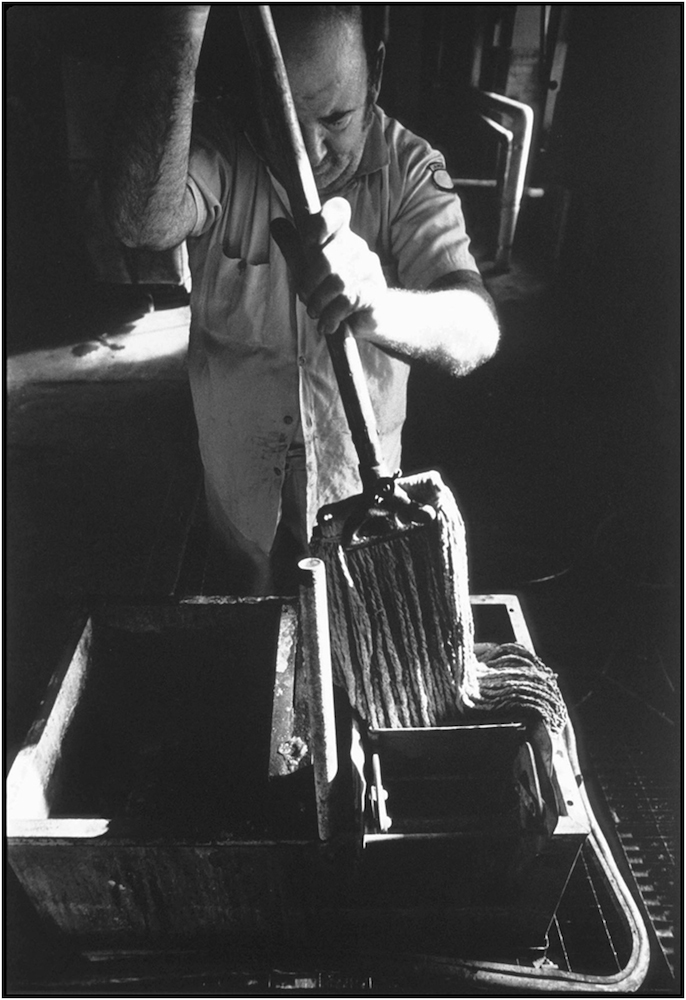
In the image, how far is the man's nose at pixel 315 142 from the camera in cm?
164

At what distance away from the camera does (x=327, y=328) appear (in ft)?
4.53

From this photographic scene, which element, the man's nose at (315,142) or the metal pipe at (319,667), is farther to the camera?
the man's nose at (315,142)

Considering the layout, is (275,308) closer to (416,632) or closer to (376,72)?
(376,72)

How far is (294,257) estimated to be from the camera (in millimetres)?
1406

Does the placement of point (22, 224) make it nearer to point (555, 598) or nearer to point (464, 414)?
point (464, 414)

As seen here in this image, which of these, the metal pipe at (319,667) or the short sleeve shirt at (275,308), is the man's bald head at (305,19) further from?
the metal pipe at (319,667)

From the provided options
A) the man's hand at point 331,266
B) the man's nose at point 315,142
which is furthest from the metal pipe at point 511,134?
the man's hand at point 331,266

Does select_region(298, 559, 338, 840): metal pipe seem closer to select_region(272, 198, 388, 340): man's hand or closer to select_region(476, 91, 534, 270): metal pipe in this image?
select_region(272, 198, 388, 340): man's hand

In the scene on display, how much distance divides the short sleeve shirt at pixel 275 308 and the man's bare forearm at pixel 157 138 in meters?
0.16

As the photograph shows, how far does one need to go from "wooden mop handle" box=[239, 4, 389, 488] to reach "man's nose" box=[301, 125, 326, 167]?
0.34 m

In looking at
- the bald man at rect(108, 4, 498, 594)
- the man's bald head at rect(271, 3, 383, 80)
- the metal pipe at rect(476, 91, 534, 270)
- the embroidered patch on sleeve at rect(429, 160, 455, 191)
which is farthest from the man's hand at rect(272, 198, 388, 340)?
the metal pipe at rect(476, 91, 534, 270)

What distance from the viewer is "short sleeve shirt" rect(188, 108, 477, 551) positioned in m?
1.81

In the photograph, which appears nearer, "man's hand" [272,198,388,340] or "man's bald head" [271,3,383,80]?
"man's hand" [272,198,388,340]

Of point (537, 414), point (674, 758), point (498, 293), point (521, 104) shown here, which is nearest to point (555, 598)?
point (674, 758)
